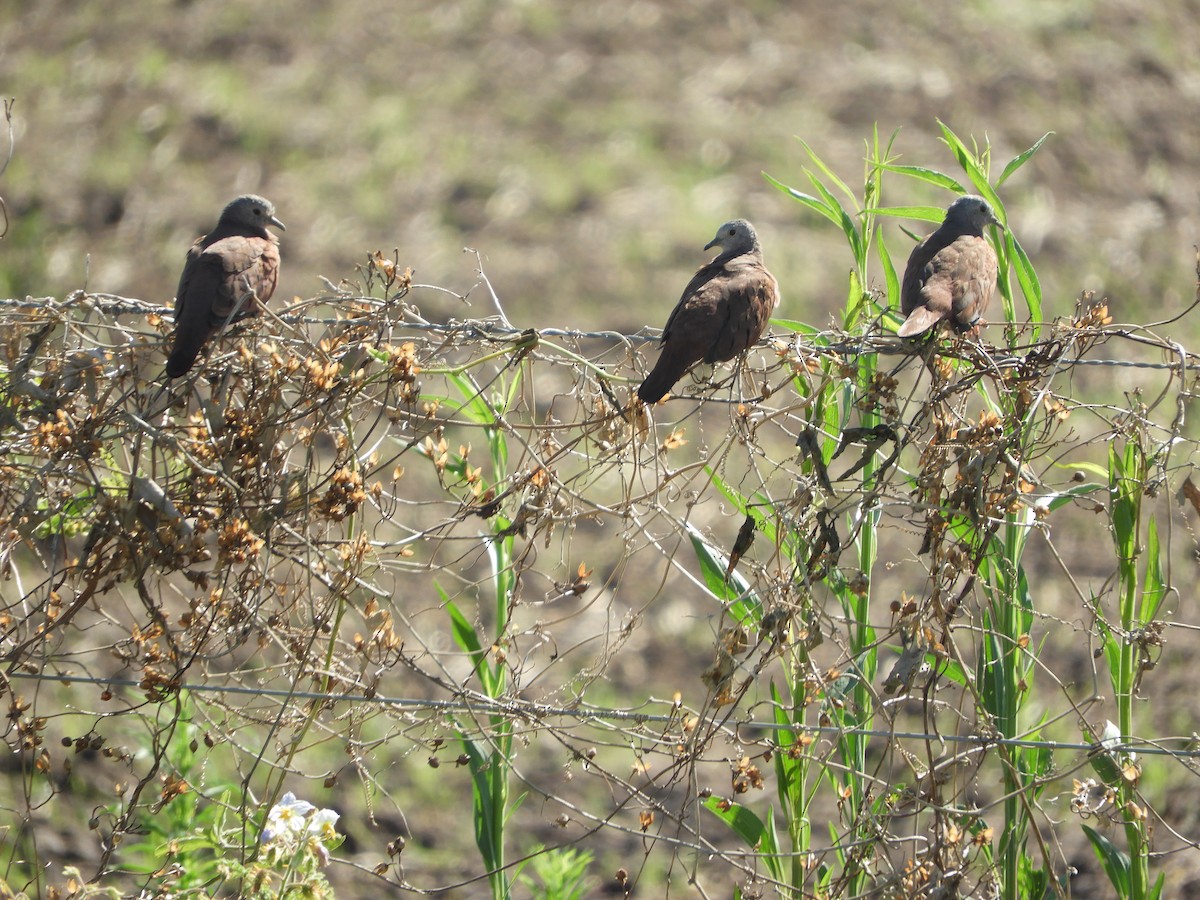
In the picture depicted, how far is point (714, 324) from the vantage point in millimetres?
3283

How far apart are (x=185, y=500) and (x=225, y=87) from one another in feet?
25.4

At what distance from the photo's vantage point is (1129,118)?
10375 mm

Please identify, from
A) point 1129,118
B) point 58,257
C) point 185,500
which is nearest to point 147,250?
point 58,257

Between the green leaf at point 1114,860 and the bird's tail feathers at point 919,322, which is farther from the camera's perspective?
the green leaf at point 1114,860

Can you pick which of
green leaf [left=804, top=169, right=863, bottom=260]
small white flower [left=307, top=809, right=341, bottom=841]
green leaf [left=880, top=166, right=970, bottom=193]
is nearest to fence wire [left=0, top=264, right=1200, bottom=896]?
small white flower [left=307, top=809, right=341, bottom=841]

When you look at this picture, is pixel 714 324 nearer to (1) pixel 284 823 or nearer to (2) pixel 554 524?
(2) pixel 554 524

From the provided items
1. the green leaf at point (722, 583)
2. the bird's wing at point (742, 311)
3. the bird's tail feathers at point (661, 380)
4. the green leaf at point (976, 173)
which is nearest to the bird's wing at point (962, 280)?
the green leaf at point (976, 173)

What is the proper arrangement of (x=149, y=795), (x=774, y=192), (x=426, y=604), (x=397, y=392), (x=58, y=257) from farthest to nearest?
(x=774, y=192) < (x=58, y=257) < (x=426, y=604) < (x=149, y=795) < (x=397, y=392)

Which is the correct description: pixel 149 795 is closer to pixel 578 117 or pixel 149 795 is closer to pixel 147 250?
pixel 147 250

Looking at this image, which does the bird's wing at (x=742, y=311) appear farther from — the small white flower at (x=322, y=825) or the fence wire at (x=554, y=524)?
the small white flower at (x=322, y=825)

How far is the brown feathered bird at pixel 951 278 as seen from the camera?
10.4ft

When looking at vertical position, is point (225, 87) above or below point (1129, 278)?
above

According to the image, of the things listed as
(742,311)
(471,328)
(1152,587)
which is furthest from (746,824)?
(471,328)

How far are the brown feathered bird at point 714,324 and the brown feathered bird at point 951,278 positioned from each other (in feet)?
1.21
